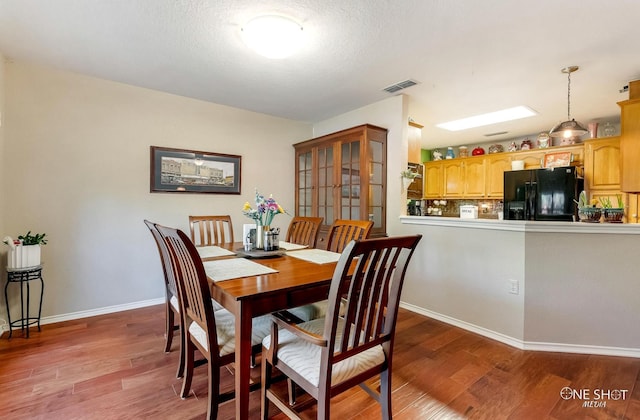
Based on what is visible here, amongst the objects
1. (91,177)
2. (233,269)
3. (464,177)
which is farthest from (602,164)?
(91,177)

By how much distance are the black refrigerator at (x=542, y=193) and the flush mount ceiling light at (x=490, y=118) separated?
0.94 metres

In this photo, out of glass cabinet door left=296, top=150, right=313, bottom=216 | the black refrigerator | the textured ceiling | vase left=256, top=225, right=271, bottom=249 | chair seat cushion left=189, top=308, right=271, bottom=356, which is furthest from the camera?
glass cabinet door left=296, top=150, right=313, bottom=216

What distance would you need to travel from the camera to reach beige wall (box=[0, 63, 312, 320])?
255cm

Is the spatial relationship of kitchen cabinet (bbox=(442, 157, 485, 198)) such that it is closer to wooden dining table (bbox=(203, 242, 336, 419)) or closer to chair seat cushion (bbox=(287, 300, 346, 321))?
chair seat cushion (bbox=(287, 300, 346, 321))

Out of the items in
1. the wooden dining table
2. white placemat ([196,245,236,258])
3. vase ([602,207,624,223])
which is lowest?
the wooden dining table

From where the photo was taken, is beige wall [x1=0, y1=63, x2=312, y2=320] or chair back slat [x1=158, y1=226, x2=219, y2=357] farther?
beige wall [x1=0, y1=63, x2=312, y2=320]

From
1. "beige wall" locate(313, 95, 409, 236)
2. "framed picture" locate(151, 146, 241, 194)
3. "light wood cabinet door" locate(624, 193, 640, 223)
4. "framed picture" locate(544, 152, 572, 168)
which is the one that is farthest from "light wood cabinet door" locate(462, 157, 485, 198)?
"framed picture" locate(151, 146, 241, 194)

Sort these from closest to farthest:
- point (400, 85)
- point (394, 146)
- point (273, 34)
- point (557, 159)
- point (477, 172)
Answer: point (273, 34), point (400, 85), point (394, 146), point (557, 159), point (477, 172)

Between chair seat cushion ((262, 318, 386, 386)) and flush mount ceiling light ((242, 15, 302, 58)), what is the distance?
181 cm

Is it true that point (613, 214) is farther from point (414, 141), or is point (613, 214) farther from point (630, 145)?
point (414, 141)

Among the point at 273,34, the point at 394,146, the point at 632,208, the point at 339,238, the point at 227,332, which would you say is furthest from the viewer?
the point at 632,208

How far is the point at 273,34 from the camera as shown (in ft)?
6.09

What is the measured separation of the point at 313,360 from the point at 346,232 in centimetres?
130

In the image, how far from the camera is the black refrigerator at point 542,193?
154 inches
